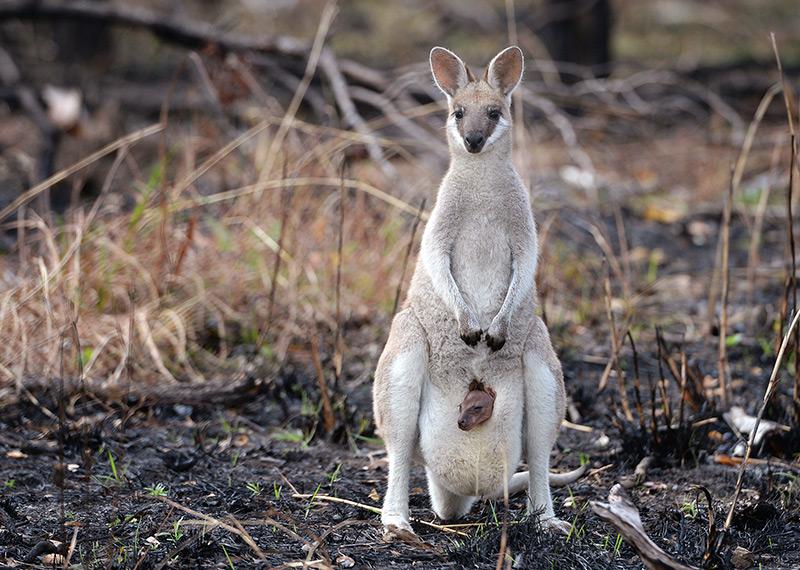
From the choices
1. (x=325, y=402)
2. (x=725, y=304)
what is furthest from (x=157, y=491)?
(x=725, y=304)

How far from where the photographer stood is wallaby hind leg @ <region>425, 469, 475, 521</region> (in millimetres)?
3432

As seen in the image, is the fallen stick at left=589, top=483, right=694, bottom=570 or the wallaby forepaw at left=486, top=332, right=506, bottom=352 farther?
the wallaby forepaw at left=486, top=332, right=506, bottom=352

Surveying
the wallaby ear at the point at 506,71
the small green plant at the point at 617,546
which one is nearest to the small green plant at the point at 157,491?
the small green plant at the point at 617,546

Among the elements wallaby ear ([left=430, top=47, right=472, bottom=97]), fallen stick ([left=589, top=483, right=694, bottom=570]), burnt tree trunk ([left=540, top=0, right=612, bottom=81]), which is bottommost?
fallen stick ([left=589, top=483, right=694, bottom=570])

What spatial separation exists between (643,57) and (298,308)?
340 inches

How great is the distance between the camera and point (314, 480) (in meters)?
3.84

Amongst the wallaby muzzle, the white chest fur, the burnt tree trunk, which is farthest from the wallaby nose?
the burnt tree trunk

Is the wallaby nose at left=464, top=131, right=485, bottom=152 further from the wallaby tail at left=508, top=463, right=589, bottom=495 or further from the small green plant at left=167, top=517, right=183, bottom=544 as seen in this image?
the small green plant at left=167, top=517, right=183, bottom=544

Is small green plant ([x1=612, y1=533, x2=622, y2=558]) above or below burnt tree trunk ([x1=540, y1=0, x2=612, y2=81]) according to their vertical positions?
below

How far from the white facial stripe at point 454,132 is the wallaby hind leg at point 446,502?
1.07 metres

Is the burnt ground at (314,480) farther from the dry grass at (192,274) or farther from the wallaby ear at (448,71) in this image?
the wallaby ear at (448,71)

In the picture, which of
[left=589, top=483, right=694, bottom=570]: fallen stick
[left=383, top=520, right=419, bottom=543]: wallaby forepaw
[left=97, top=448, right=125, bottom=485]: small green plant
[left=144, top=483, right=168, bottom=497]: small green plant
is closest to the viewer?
[left=589, top=483, right=694, bottom=570]: fallen stick

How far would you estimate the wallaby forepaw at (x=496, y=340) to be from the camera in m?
3.25

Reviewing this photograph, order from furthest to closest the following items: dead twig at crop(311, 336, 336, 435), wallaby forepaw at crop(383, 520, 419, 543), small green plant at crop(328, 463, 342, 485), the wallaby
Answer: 1. dead twig at crop(311, 336, 336, 435)
2. small green plant at crop(328, 463, 342, 485)
3. the wallaby
4. wallaby forepaw at crop(383, 520, 419, 543)
